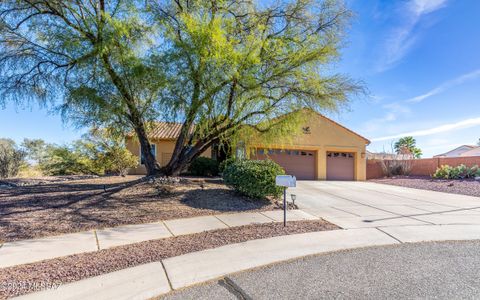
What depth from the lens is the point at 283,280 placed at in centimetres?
357

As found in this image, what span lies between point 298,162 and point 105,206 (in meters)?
14.3

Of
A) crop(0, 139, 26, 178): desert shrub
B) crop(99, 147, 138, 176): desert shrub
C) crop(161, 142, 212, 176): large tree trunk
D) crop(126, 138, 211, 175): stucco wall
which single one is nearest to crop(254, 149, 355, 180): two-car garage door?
crop(126, 138, 211, 175): stucco wall

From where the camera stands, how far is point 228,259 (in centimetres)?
421

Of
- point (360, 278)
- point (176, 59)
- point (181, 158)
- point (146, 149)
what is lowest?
point (360, 278)

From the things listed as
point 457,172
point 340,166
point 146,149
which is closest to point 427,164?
point 457,172

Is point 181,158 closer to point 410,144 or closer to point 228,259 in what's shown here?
point 228,259

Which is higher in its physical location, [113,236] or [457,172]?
[457,172]

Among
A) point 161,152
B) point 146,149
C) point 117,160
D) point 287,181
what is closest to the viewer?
point 287,181

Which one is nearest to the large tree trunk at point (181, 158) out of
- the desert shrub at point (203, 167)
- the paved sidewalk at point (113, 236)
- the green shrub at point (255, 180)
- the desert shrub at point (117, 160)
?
the green shrub at point (255, 180)

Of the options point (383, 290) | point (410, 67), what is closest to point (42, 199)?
point (383, 290)

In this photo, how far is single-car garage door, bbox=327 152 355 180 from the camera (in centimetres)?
1980

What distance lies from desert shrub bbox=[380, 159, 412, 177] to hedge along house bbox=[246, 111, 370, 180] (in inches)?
130

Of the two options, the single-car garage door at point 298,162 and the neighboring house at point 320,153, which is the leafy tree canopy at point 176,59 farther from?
the single-car garage door at point 298,162

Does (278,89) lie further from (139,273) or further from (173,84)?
(139,273)
